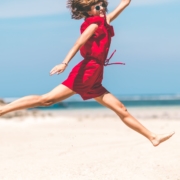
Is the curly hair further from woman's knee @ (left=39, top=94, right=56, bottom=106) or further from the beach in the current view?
the beach

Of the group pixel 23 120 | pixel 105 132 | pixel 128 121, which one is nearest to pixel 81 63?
pixel 128 121

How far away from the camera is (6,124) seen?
13.7m

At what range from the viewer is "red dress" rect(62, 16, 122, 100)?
272 inches

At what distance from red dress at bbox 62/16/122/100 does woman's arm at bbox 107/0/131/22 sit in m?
0.20

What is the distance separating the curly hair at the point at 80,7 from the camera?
7023mm

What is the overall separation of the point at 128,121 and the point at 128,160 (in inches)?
64.8

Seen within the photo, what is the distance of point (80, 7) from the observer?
7.09 metres

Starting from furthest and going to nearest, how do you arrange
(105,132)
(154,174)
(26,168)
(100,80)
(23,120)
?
1. (23,120)
2. (105,132)
3. (26,168)
4. (154,174)
5. (100,80)

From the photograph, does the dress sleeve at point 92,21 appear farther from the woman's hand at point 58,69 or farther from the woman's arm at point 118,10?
the woman's hand at point 58,69

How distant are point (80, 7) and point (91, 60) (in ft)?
2.09

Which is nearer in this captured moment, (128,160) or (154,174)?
(154,174)

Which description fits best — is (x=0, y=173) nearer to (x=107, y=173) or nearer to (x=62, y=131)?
(x=107, y=173)

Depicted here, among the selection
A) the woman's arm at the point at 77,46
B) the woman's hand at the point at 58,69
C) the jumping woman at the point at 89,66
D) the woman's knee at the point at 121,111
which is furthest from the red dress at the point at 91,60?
the woman's hand at the point at 58,69

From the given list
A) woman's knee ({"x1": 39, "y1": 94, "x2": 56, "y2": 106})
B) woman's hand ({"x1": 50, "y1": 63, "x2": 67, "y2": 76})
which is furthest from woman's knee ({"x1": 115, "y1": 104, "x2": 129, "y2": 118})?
woman's hand ({"x1": 50, "y1": 63, "x2": 67, "y2": 76})
